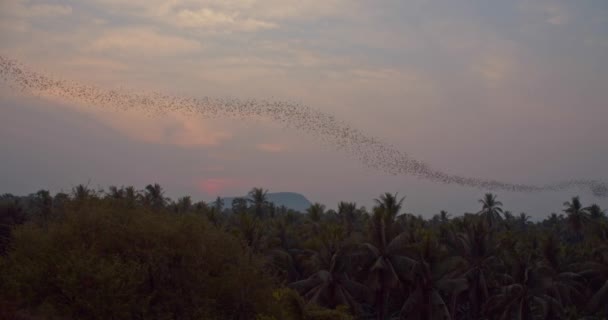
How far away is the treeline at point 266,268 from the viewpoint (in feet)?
84.9

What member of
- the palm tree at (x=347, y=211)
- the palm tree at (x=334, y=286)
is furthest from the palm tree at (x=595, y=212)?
the palm tree at (x=334, y=286)

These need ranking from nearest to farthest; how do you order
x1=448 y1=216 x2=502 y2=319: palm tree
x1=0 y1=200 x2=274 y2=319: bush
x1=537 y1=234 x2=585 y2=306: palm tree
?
x1=0 y1=200 x2=274 y2=319: bush < x1=537 y1=234 x2=585 y2=306: palm tree < x1=448 y1=216 x2=502 y2=319: palm tree

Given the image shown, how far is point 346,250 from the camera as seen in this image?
4497 centimetres

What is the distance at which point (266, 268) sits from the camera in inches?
1495

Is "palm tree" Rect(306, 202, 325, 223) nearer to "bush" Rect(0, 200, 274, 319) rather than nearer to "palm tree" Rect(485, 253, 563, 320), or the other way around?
"palm tree" Rect(485, 253, 563, 320)

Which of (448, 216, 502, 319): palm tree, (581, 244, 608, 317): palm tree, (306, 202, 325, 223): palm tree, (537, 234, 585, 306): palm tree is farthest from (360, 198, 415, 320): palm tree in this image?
(306, 202, 325, 223): palm tree

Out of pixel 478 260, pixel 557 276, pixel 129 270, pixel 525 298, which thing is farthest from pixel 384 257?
pixel 129 270

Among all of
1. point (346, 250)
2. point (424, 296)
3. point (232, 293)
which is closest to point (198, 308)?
point (232, 293)

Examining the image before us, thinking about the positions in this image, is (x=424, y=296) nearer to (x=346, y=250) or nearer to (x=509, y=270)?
(x=346, y=250)

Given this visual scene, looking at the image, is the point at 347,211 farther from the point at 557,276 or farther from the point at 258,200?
the point at 557,276

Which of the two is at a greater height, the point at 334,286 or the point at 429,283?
the point at 429,283

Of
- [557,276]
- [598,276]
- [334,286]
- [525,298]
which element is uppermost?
[598,276]

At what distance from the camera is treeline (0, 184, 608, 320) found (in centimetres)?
2588

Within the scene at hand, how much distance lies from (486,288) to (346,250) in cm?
1355
